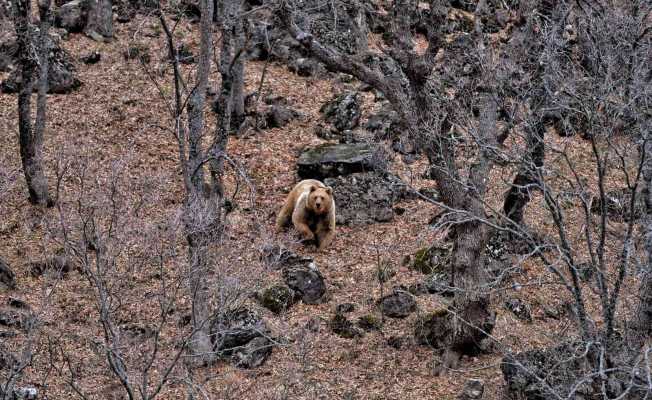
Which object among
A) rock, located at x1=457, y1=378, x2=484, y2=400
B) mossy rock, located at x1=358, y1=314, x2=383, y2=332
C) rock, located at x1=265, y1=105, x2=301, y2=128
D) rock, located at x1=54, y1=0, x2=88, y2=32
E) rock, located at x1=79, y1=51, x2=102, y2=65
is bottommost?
rock, located at x1=457, y1=378, x2=484, y2=400

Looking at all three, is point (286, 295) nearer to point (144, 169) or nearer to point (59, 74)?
point (144, 169)

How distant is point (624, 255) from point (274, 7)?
6357 mm

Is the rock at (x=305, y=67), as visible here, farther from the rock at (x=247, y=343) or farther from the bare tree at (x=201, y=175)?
the rock at (x=247, y=343)

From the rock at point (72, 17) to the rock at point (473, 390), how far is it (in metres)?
16.9

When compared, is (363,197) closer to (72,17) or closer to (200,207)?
(200,207)

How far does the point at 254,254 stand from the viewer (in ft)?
51.8

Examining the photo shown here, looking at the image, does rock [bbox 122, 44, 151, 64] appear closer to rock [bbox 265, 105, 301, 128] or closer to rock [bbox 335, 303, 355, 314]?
rock [bbox 265, 105, 301, 128]

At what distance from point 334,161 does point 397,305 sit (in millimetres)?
4444

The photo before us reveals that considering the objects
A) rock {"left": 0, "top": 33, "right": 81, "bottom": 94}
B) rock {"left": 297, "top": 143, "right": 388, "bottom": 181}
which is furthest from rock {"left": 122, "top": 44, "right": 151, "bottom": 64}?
rock {"left": 297, "top": 143, "right": 388, "bottom": 181}

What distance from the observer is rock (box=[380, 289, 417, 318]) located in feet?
50.3

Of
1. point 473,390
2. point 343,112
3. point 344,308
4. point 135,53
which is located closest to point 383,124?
point 343,112

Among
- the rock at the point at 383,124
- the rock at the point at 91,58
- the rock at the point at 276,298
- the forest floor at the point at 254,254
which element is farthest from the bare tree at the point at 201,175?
the rock at the point at 91,58

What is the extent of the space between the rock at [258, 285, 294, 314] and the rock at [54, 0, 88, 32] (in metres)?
13.2

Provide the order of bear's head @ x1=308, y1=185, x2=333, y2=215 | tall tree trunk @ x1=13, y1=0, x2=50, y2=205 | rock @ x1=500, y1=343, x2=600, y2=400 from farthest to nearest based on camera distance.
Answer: tall tree trunk @ x1=13, y1=0, x2=50, y2=205 < bear's head @ x1=308, y1=185, x2=333, y2=215 < rock @ x1=500, y1=343, x2=600, y2=400
